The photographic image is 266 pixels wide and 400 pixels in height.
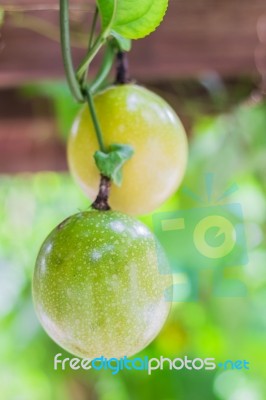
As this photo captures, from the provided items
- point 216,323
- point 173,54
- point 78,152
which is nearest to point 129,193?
point 78,152

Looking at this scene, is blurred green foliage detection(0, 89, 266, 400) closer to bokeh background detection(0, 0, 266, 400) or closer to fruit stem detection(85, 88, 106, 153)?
bokeh background detection(0, 0, 266, 400)

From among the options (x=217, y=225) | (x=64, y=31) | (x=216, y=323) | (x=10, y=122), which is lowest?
(x=216, y=323)

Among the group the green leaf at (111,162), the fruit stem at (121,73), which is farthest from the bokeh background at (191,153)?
the green leaf at (111,162)

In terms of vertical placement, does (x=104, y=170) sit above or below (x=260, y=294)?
above

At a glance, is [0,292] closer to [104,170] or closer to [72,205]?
[72,205]

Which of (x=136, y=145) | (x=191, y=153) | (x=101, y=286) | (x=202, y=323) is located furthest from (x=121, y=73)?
(x=202, y=323)

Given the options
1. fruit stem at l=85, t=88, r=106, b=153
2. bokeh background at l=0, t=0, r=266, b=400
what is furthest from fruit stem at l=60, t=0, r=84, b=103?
bokeh background at l=0, t=0, r=266, b=400

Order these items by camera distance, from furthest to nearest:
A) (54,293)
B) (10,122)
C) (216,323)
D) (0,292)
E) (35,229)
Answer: (35,229) → (0,292) → (216,323) → (10,122) → (54,293)
